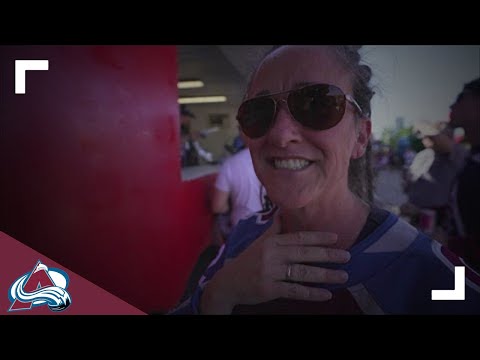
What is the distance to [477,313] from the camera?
Result: 3.03 feet

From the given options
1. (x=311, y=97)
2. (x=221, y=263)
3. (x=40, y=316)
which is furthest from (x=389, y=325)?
(x=40, y=316)

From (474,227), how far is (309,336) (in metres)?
1.14

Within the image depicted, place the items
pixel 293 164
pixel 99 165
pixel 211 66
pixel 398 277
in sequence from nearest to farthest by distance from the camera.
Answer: pixel 398 277 → pixel 293 164 → pixel 99 165 → pixel 211 66

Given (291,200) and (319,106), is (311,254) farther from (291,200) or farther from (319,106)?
(319,106)

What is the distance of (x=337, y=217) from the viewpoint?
1015mm

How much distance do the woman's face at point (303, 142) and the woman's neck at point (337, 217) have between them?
33 millimetres

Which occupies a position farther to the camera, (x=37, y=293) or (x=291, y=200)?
(x=37, y=293)

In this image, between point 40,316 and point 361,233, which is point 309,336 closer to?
point 361,233

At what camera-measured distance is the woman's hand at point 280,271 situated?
960 millimetres

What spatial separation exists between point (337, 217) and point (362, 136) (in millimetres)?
279

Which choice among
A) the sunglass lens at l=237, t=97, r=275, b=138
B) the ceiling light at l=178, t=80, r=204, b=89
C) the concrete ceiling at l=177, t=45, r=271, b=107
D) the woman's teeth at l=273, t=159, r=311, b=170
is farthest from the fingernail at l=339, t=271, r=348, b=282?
the ceiling light at l=178, t=80, r=204, b=89

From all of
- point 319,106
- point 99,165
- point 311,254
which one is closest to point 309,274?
point 311,254

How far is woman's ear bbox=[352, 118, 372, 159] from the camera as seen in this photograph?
3.31 feet

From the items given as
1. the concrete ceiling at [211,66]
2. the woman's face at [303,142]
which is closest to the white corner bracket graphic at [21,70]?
the concrete ceiling at [211,66]
